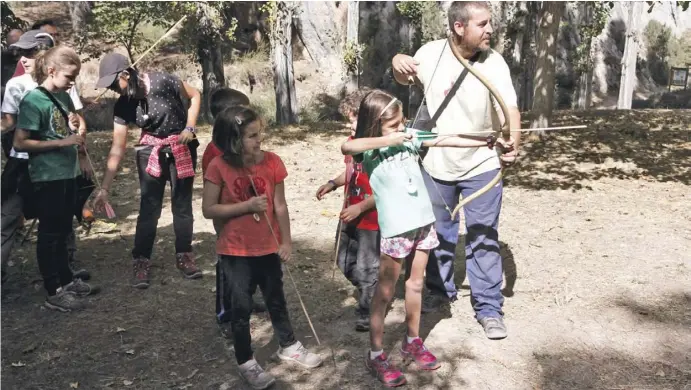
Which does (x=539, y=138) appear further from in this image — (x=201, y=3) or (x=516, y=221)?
(x=201, y=3)

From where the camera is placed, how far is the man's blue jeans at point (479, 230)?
13.7 ft

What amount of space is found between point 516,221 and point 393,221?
3.97 meters

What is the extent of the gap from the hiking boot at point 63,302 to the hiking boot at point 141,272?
0.50 m

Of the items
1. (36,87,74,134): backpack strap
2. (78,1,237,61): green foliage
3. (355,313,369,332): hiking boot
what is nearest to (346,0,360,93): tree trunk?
(78,1,237,61): green foliage

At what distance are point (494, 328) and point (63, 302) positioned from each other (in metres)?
3.24

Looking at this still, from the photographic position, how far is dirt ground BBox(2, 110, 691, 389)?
12.6ft

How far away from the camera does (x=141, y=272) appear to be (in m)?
5.39

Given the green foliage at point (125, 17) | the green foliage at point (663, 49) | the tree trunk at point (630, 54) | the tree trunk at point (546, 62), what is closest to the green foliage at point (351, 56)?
the green foliage at point (125, 17)

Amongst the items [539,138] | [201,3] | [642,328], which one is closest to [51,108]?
[642,328]

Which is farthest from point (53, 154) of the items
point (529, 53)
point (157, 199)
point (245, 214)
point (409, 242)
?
point (529, 53)

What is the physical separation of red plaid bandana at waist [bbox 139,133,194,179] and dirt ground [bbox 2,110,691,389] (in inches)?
39.5

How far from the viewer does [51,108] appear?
4723 mm

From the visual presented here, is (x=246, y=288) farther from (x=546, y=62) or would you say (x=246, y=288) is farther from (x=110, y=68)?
(x=546, y=62)

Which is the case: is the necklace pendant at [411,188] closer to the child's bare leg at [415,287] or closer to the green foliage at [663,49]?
the child's bare leg at [415,287]
